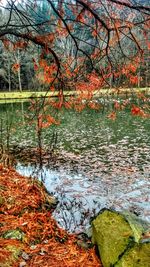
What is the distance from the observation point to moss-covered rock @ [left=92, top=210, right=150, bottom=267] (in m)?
4.88

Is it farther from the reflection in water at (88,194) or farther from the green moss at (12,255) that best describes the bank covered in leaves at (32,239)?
the reflection in water at (88,194)

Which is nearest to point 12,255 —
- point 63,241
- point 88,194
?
point 63,241

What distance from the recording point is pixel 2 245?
17.1 ft

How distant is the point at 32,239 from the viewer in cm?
575

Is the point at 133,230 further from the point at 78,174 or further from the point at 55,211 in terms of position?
the point at 78,174

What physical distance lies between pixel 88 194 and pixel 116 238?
4908 millimetres

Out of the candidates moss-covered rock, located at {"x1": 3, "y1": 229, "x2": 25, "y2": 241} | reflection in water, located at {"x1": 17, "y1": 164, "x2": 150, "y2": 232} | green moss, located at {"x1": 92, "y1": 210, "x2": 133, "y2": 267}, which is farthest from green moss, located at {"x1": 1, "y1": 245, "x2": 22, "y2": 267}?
reflection in water, located at {"x1": 17, "y1": 164, "x2": 150, "y2": 232}

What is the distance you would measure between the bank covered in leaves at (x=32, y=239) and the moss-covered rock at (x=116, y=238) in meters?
0.28

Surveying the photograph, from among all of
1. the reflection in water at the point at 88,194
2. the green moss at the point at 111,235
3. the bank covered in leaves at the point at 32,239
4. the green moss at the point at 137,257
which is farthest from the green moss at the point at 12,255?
the reflection in water at the point at 88,194

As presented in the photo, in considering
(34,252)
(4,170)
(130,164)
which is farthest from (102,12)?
(130,164)

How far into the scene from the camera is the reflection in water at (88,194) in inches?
329

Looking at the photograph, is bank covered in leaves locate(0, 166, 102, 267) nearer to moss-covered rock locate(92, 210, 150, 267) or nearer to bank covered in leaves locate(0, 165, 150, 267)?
bank covered in leaves locate(0, 165, 150, 267)

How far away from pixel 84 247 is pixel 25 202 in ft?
6.29

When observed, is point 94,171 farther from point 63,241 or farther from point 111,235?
point 111,235
